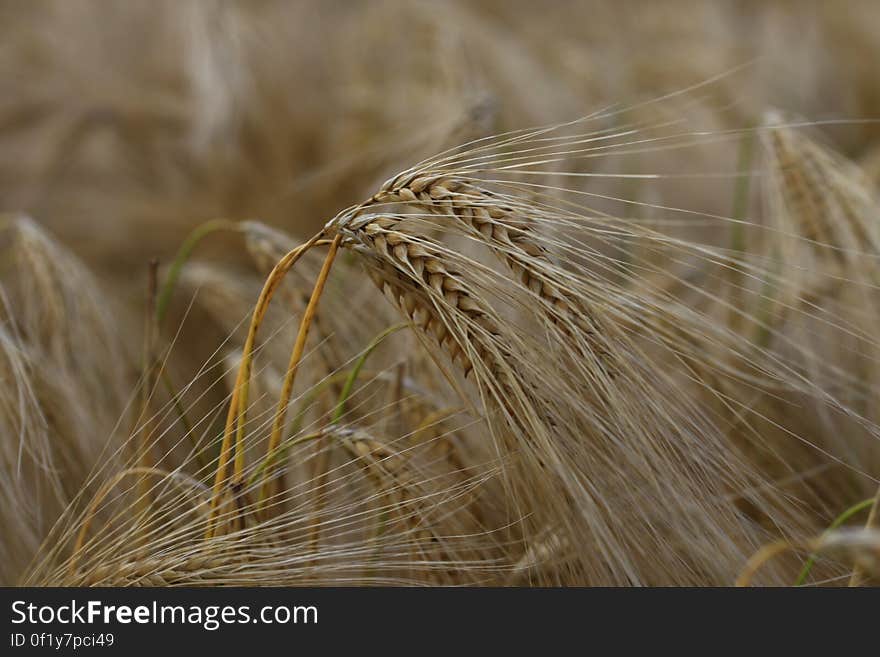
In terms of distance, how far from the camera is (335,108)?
2.35 m

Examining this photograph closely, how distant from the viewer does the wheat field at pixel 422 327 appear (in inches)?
27.9

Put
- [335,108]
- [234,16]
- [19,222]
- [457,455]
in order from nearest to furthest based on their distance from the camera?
[457,455] < [19,222] < [234,16] < [335,108]

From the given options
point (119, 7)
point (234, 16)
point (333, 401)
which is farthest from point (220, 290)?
point (119, 7)

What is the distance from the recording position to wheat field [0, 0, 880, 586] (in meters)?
0.71

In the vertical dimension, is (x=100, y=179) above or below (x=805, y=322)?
above

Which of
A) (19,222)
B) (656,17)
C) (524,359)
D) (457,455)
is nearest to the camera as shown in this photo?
(524,359)

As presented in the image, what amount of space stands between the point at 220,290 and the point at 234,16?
3.58 feet

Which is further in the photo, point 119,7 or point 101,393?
point 119,7

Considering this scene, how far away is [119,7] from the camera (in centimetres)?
283

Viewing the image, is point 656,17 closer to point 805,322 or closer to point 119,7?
point 119,7

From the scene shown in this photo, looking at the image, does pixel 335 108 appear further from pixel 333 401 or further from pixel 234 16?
pixel 333 401

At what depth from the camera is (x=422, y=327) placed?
76cm
